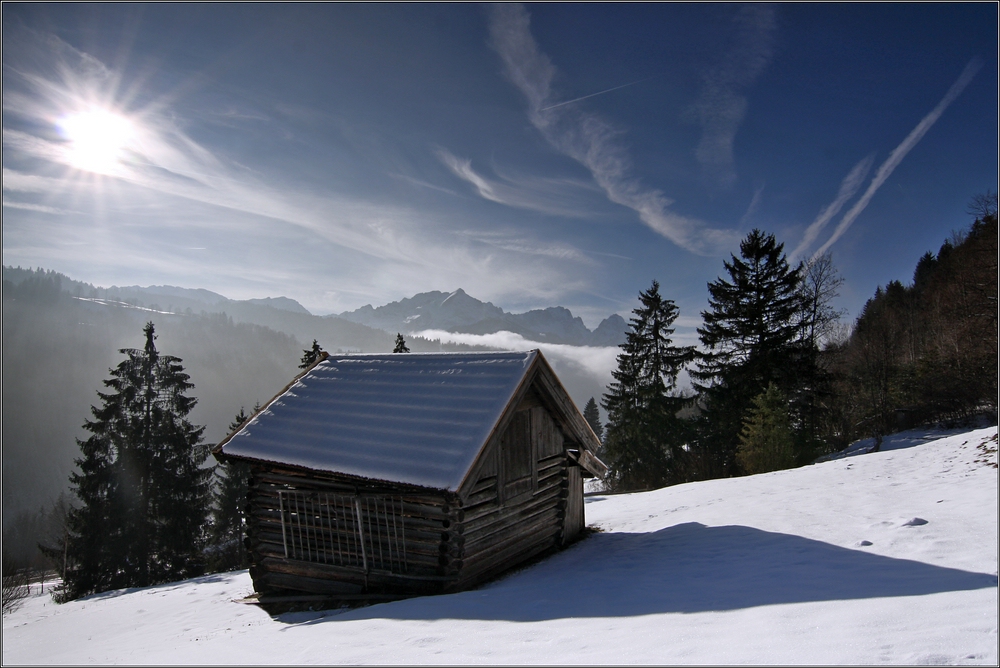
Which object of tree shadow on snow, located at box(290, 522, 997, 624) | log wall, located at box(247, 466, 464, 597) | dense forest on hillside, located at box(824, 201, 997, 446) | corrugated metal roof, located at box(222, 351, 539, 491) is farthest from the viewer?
dense forest on hillside, located at box(824, 201, 997, 446)

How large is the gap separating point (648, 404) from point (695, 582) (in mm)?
29758

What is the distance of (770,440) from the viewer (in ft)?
79.7

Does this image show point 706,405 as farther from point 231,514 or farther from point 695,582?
point 231,514

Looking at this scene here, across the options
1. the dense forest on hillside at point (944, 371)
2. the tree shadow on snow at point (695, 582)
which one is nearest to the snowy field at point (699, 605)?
the tree shadow on snow at point (695, 582)

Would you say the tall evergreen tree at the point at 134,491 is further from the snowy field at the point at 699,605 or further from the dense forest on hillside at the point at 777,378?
the dense forest on hillside at the point at 777,378

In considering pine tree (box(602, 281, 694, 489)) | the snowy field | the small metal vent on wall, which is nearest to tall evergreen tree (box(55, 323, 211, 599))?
the snowy field

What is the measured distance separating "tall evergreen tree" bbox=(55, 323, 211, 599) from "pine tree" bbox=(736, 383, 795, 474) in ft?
102

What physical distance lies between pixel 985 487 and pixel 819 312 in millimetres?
24959

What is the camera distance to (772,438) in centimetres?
2427

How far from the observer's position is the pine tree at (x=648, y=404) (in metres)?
35.7

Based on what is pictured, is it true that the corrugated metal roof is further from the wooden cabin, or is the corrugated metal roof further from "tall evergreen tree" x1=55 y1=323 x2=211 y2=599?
"tall evergreen tree" x1=55 y1=323 x2=211 y2=599

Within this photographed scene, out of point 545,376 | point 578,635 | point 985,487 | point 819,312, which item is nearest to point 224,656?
point 578,635

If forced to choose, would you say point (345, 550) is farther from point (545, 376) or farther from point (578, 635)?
point (578, 635)

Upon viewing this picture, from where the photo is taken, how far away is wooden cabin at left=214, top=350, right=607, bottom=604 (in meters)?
9.81
